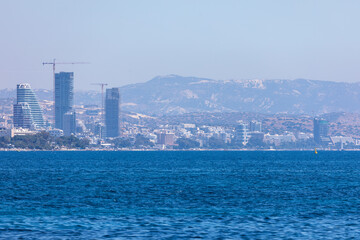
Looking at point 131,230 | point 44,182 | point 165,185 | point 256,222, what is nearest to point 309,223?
point 256,222

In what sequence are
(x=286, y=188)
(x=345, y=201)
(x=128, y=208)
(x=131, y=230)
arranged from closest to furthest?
(x=131, y=230), (x=128, y=208), (x=345, y=201), (x=286, y=188)

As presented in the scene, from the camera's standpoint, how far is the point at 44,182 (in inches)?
4085

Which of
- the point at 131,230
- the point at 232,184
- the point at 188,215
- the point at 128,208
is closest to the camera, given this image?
the point at 131,230

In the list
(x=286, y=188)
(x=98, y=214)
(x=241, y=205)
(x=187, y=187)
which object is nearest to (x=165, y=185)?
(x=187, y=187)

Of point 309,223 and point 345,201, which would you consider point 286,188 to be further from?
point 309,223

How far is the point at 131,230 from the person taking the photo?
50.1 meters

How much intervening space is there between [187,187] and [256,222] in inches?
1521

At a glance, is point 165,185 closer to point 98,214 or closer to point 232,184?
point 232,184

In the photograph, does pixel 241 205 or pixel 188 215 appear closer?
pixel 188 215

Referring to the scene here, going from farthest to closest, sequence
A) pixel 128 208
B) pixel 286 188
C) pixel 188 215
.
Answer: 1. pixel 286 188
2. pixel 128 208
3. pixel 188 215

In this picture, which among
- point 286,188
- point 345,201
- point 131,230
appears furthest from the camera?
point 286,188

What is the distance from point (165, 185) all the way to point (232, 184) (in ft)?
32.1

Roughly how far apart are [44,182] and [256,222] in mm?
55508

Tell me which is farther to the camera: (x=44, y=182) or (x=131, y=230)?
(x=44, y=182)
